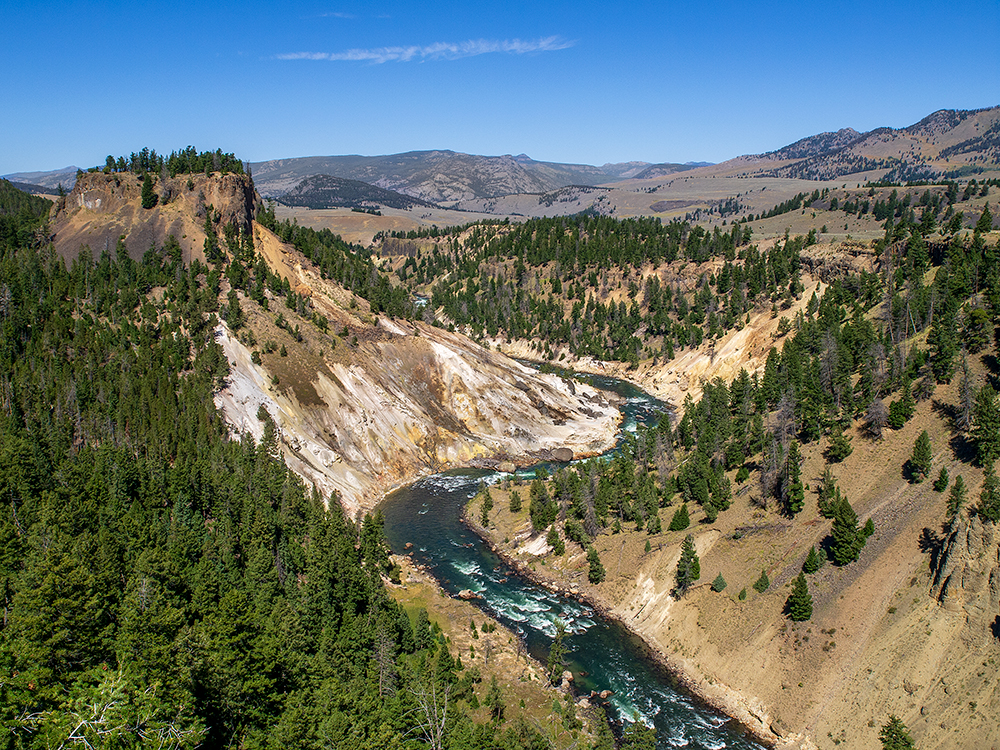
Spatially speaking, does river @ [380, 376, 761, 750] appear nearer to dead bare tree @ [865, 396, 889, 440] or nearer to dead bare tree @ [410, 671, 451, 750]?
dead bare tree @ [410, 671, 451, 750]

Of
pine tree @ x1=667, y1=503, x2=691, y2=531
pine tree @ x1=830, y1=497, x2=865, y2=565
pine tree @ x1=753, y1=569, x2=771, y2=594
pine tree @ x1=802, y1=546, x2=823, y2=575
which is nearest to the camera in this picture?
pine tree @ x1=830, y1=497, x2=865, y2=565

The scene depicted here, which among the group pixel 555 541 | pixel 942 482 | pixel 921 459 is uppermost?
pixel 921 459

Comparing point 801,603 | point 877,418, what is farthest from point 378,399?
point 801,603

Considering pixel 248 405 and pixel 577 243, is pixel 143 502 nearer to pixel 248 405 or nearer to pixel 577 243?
pixel 248 405

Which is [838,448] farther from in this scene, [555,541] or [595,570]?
[555,541]

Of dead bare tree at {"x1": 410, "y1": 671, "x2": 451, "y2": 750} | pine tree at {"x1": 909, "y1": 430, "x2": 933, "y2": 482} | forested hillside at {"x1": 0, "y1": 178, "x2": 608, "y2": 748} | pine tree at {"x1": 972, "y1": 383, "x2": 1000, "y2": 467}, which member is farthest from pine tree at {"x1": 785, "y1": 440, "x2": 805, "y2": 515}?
dead bare tree at {"x1": 410, "y1": 671, "x2": 451, "y2": 750}

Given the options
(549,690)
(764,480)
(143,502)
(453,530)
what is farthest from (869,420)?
(143,502)

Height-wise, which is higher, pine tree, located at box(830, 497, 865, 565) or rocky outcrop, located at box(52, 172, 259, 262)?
rocky outcrop, located at box(52, 172, 259, 262)

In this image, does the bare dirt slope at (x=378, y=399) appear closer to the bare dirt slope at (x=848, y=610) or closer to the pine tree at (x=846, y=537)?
the bare dirt slope at (x=848, y=610)
